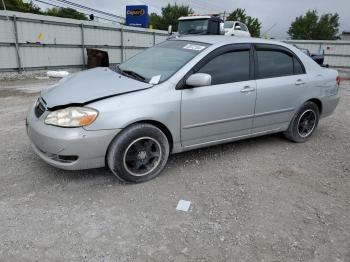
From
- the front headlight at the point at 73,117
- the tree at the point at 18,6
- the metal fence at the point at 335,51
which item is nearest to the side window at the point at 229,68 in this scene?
the front headlight at the point at 73,117

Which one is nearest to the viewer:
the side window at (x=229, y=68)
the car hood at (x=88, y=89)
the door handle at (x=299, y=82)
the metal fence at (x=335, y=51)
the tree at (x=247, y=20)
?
the car hood at (x=88, y=89)

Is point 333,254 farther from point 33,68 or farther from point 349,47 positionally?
point 349,47

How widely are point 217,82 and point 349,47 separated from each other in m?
22.5

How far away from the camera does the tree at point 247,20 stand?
48847 millimetres

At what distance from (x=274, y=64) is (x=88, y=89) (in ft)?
8.62

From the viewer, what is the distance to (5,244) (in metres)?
2.41

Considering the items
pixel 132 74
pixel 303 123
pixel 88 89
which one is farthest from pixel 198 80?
pixel 303 123

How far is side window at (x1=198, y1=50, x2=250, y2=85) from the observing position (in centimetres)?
380

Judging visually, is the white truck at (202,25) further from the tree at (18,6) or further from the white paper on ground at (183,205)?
the tree at (18,6)

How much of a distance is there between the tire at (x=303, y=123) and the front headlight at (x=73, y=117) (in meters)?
3.15

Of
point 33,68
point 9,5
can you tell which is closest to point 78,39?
point 33,68

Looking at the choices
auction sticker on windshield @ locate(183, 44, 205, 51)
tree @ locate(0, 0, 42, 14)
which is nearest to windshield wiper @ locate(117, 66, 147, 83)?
auction sticker on windshield @ locate(183, 44, 205, 51)

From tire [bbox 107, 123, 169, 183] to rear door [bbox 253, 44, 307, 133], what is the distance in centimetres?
153

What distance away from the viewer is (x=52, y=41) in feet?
40.8
